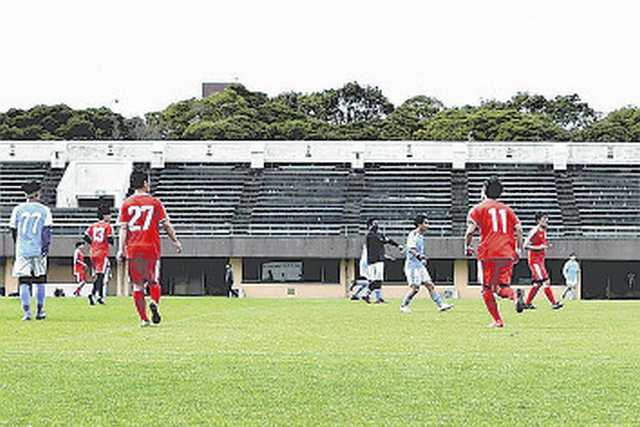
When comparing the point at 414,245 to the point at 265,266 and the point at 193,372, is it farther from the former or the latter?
the point at 265,266

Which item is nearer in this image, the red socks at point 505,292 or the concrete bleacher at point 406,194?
the red socks at point 505,292

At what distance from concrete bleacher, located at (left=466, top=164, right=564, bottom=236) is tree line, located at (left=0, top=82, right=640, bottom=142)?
95.1 feet

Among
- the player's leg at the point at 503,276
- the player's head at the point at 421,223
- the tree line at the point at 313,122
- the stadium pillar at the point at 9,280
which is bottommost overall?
the stadium pillar at the point at 9,280

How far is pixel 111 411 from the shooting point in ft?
22.9

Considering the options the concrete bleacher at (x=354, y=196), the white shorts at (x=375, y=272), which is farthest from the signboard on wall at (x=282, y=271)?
the white shorts at (x=375, y=272)

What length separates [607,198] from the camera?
58688 mm

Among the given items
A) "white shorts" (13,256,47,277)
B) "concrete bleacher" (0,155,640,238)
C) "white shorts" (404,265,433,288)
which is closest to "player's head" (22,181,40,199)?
"white shorts" (13,256,47,277)

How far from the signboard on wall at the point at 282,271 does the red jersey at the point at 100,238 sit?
2790 centimetres

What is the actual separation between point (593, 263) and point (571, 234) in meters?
1.77

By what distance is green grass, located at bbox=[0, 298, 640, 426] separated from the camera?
685 cm

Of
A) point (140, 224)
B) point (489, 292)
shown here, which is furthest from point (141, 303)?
point (489, 292)

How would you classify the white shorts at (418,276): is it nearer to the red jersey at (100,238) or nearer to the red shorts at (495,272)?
the red shorts at (495,272)

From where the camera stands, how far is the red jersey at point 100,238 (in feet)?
90.2

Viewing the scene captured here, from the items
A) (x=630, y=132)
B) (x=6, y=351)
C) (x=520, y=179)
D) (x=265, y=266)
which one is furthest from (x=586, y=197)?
(x=6, y=351)
